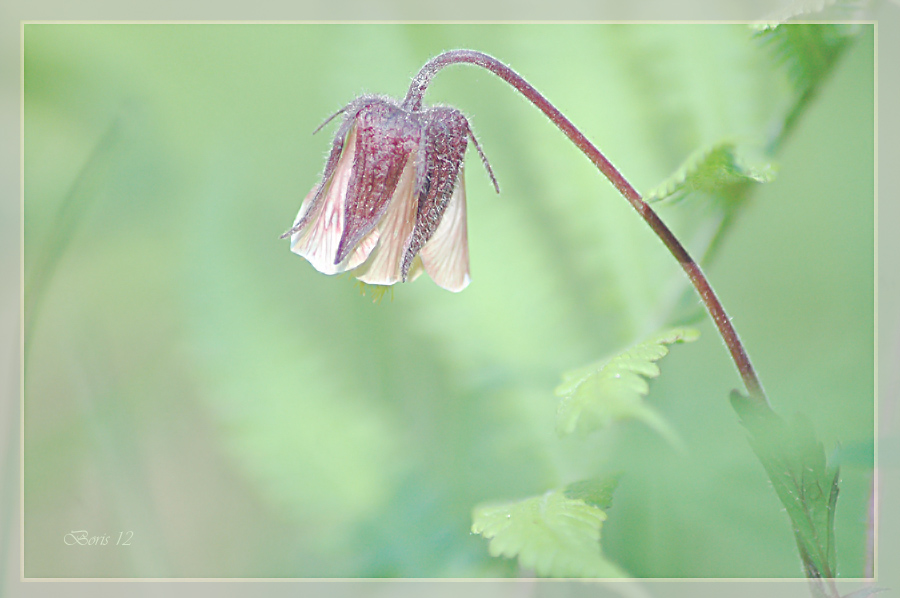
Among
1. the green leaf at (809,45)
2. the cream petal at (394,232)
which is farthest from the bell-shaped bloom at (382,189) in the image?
the green leaf at (809,45)

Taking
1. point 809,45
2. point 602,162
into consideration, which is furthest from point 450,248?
point 809,45

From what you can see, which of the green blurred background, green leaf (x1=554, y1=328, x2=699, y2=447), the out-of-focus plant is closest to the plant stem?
the out-of-focus plant

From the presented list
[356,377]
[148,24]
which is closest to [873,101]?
[356,377]

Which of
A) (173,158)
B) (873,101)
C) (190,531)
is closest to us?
(873,101)

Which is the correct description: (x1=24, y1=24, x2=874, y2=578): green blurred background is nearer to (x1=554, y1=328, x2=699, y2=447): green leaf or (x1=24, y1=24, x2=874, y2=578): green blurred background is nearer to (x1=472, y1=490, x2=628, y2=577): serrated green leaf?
(x1=472, y1=490, x2=628, y2=577): serrated green leaf

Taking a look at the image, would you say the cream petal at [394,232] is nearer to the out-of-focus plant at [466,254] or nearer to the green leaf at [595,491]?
the out-of-focus plant at [466,254]

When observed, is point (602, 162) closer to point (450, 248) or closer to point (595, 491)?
point (450, 248)

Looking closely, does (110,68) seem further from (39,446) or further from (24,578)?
(24,578)
